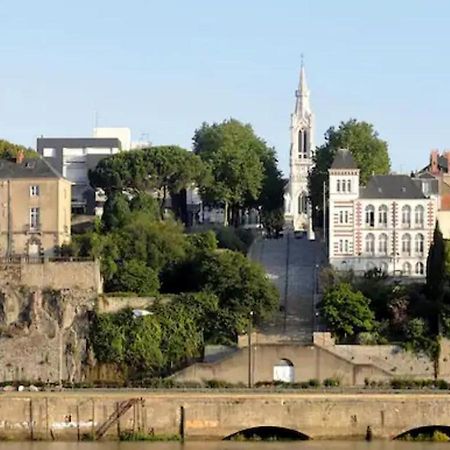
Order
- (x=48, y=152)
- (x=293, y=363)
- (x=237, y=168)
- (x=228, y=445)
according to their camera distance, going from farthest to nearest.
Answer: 1. (x=48, y=152)
2. (x=237, y=168)
3. (x=293, y=363)
4. (x=228, y=445)

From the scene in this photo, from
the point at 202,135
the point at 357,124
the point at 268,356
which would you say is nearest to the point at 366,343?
the point at 268,356

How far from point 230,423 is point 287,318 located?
1564 cm

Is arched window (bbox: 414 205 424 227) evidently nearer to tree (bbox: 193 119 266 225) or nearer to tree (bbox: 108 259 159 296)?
tree (bbox: 108 259 159 296)

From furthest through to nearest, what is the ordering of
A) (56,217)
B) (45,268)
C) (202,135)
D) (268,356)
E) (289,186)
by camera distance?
(289,186), (202,135), (56,217), (45,268), (268,356)

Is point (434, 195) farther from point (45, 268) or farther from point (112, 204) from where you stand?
point (45, 268)

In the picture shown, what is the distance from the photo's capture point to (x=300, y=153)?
120 m

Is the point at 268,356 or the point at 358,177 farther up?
the point at 358,177

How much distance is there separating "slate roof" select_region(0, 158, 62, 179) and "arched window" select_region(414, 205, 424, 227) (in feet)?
59.0

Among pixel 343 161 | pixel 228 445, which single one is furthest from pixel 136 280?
pixel 228 445

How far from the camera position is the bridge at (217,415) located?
5347 cm

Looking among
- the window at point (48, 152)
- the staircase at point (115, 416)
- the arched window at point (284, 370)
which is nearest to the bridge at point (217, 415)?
the staircase at point (115, 416)

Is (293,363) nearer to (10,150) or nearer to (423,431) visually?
(423,431)

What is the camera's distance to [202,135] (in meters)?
98.4

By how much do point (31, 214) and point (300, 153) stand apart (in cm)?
5033
